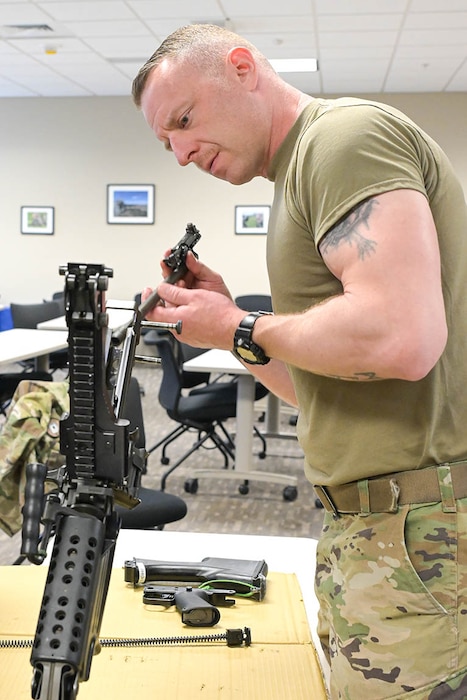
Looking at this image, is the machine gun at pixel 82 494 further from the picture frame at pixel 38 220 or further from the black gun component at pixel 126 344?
the picture frame at pixel 38 220

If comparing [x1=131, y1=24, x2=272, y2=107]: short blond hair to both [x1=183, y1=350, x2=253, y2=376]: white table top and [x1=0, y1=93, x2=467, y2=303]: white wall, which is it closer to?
[x1=183, y1=350, x2=253, y2=376]: white table top

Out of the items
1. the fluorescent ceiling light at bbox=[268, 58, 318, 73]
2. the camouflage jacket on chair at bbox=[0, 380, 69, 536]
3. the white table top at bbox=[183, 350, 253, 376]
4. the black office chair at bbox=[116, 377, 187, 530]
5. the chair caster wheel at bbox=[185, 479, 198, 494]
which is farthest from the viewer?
the fluorescent ceiling light at bbox=[268, 58, 318, 73]

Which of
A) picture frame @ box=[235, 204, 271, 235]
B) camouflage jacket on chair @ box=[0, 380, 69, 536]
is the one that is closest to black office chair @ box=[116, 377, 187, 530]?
camouflage jacket on chair @ box=[0, 380, 69, 536]

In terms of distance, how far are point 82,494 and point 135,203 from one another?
28.0 feet

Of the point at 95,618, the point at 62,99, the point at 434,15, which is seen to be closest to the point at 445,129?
the point at 434,15

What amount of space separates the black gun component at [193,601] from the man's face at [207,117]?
726 millimetres

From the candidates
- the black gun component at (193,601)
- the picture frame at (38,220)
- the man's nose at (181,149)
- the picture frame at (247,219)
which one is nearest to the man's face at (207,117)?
the man's nose at (181,149)

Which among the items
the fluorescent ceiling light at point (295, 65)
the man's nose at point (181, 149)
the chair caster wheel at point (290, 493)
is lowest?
the chair caster wheel at point (290, 493)

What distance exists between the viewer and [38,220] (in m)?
9.33

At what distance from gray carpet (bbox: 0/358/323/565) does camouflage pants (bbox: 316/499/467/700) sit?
8.26ft

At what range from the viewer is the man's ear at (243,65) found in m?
1.12

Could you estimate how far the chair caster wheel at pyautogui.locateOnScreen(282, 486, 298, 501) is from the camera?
4207 mm

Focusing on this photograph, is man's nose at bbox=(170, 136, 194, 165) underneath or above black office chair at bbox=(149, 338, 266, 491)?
above

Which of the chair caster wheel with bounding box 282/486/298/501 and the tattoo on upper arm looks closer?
the tattoo on upper arm
